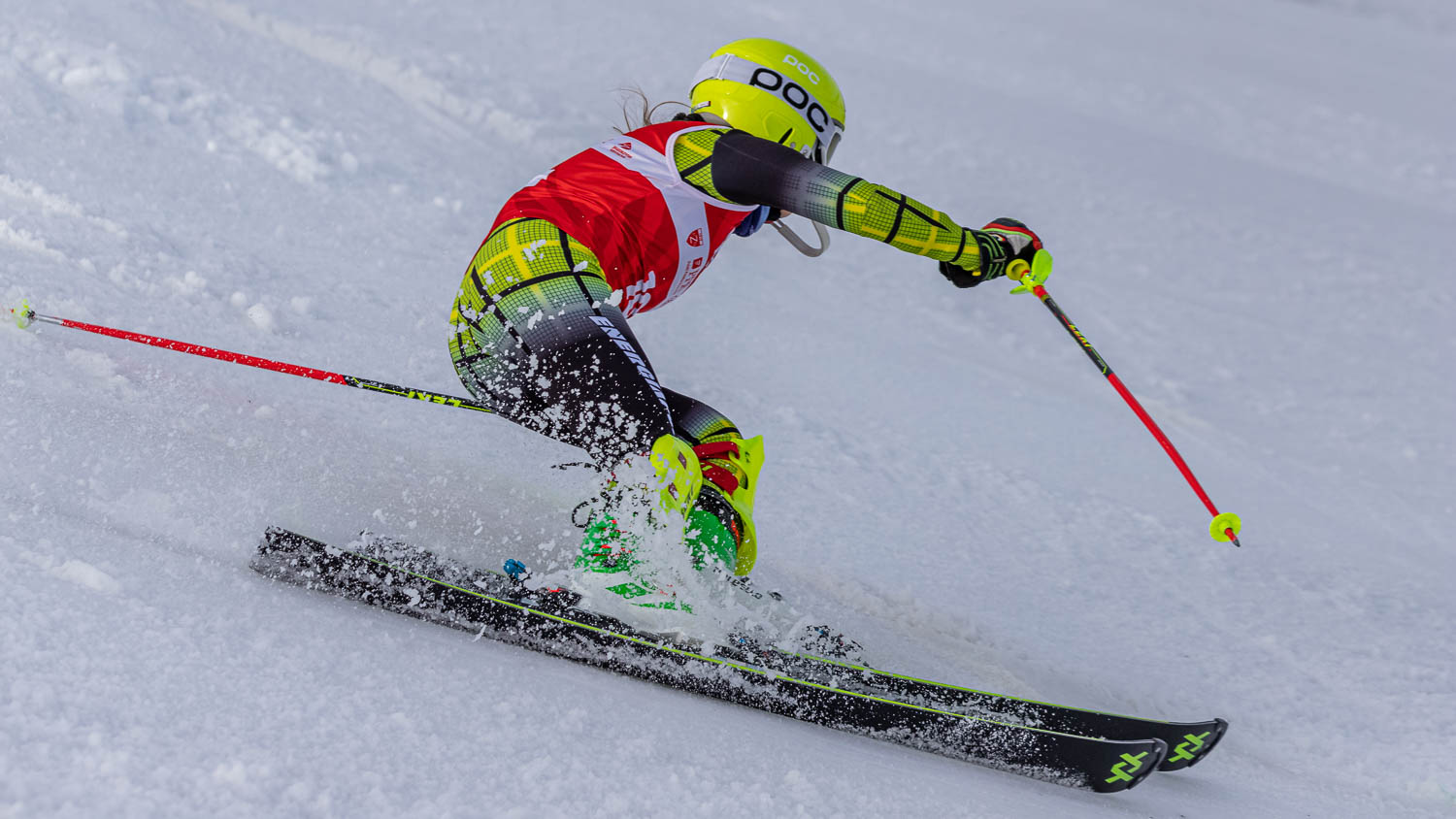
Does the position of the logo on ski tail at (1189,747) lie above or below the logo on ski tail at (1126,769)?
above

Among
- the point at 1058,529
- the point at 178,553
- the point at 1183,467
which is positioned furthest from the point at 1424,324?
the point at 178,553

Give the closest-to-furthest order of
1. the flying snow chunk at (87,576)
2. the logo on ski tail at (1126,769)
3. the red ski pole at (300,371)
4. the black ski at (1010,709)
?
the flying snow chunk at (87,576) → the logo on ski tail at (1126,769) → the black ski at (1010,709) → the red ski pole at (300,371)

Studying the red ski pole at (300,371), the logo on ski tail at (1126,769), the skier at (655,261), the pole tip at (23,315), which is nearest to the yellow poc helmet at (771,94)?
the skier at (655,261)

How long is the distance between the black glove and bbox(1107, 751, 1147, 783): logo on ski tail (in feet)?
3.21

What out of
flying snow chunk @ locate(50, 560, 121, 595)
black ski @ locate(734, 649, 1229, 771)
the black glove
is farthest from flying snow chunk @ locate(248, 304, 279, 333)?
the black glove

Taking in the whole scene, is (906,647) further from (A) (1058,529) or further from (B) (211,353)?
(B) (211,353)

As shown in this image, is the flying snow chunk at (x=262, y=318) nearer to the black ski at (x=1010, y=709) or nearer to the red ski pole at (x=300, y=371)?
the red ski pole at (x=300, y=371)

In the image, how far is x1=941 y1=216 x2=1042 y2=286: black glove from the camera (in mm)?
2191

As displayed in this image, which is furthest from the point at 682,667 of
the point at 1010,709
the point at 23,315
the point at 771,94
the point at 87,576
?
the point at 23,315

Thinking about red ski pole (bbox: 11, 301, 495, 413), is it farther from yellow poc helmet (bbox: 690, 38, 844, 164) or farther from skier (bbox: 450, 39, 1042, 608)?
yellow poc helmet (bbox: 690, 38, 844, 164)

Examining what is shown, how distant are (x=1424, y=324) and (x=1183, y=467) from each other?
4.25 meters

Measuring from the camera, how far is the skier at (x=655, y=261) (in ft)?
6.77

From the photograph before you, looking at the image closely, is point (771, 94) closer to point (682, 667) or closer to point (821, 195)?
point (821, 195)

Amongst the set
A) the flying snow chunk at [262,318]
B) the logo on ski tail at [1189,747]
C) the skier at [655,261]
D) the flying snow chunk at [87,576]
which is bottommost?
the flying snow chunk at [87,576]
